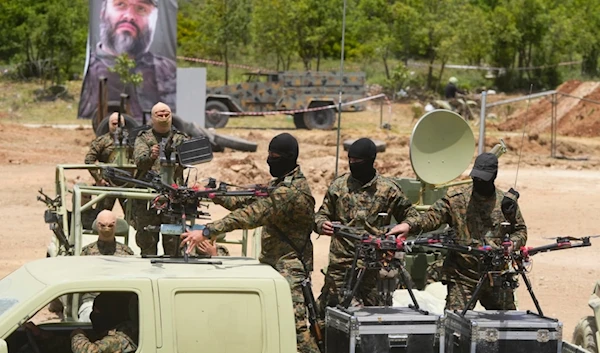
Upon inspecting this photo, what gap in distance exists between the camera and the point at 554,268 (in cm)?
1431

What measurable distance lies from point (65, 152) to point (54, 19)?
15175 millimetres

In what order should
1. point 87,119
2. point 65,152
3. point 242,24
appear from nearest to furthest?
1. point 65,152
2. point 87,119
3. point 242,24

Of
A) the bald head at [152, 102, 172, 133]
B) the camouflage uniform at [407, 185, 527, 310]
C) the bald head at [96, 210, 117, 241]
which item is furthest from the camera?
the bald head at [152, 102, 172, 133]

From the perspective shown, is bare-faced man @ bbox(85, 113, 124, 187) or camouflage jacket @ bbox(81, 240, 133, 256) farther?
bare-faced man @ bbox(85, 113, 124, 187)

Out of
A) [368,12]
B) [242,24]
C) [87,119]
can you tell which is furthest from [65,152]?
[368,12]

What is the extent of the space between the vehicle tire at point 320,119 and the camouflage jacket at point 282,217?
2511cm

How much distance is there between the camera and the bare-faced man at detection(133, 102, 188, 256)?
916cm

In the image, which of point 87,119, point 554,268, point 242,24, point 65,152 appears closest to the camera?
point 554,268

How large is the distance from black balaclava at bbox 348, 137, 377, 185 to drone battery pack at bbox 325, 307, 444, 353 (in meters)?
1.71

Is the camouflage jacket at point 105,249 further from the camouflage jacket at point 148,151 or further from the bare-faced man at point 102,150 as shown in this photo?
the bare-faced man at point 102,150

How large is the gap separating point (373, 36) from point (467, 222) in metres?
36.2

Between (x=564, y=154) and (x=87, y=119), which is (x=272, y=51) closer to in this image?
(x=87, y=119)

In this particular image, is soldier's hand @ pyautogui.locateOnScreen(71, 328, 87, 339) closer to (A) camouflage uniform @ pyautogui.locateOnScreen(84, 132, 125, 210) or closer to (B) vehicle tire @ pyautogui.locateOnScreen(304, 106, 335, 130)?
(A) camouflage uniform @ pyautogui.locateOnScreen(84, 132, 125, 210)

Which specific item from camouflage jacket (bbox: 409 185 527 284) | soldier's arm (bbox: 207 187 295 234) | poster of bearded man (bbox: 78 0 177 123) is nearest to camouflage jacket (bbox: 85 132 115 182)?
camouflage jacket (bbox: 409 185 527 284)
